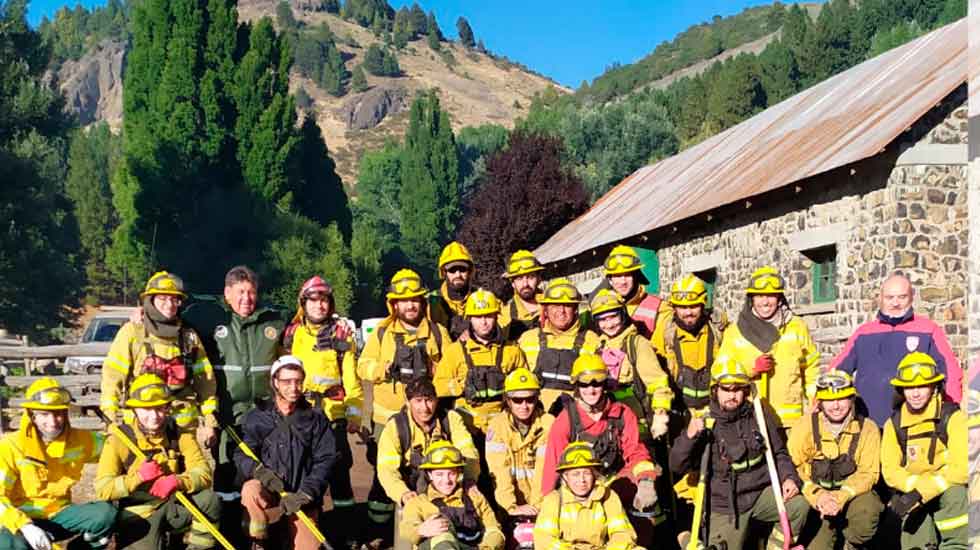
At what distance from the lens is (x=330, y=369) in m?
7.79

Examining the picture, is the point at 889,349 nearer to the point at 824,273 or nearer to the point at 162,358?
the point at 162,358

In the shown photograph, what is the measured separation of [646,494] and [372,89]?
493 ft

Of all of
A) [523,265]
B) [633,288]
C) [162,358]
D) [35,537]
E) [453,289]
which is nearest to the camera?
[35,537]

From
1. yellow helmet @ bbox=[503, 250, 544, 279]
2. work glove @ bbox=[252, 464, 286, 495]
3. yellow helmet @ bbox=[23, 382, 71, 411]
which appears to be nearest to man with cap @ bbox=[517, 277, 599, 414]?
yellow helmet @ bbox=[503, 250, 544, 279]

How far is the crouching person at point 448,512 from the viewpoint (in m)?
6.63

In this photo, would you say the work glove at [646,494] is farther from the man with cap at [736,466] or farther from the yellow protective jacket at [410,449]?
the yellow protective jacket at [410,449]

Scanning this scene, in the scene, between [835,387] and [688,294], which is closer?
[835,387]

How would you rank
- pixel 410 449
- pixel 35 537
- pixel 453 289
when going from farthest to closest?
pixel 453 289 → pixel 410 449 → pixel 35 537

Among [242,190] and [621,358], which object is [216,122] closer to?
[242,190]

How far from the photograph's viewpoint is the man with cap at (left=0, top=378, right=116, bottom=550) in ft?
21.8

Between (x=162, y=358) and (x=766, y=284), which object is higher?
(x=766, y=284)

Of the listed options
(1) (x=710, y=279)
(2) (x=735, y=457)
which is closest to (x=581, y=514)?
(2) (x=735, y=457)

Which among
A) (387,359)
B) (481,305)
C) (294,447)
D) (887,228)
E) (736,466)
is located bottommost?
(736,466)

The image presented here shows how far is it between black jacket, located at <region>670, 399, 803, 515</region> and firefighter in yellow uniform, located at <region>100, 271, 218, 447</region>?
2.93 metres
